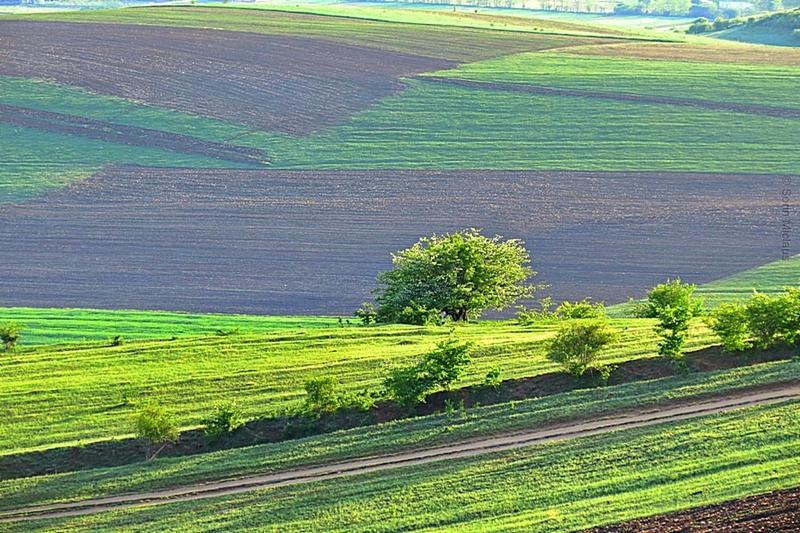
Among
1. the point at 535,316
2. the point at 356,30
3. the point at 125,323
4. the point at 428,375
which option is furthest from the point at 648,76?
the point at 428,375

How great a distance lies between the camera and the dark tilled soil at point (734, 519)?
1217 inches

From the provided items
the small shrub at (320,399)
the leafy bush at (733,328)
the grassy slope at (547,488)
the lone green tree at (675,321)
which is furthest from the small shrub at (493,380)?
the leafy bush at (733,328)

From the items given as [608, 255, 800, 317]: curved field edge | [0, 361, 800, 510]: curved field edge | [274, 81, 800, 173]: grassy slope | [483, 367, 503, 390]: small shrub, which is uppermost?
[274, 81, 800, 173]: grassy slope

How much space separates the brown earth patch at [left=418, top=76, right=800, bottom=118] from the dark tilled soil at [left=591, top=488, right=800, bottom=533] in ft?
246

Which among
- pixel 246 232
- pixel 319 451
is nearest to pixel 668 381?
pixel 319 451

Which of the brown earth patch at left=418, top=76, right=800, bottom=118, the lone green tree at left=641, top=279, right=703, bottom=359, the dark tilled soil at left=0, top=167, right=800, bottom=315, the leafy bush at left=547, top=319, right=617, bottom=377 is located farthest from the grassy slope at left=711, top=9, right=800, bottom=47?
the leafy bush at left=547, top=319, right=617, bottom=377

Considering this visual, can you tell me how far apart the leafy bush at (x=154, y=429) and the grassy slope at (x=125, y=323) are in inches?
851

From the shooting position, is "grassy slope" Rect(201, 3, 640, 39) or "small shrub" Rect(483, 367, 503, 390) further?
"grassy slope" Rect(201, 3, 640, 39)

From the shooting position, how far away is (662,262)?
248 feet

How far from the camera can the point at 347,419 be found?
41125 millimetres

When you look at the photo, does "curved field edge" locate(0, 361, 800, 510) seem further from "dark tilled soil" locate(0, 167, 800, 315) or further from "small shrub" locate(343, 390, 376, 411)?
"dark tilled soil" locate(0, 167, 800, 315)

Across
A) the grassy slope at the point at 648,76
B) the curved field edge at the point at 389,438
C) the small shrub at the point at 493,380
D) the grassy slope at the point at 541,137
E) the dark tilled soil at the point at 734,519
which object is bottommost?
the dark tilled soil at the point at 734,519

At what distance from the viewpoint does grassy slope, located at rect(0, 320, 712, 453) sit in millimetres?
43562

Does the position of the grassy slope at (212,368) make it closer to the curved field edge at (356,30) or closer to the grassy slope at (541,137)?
→ the grassy slope at (541,137)
